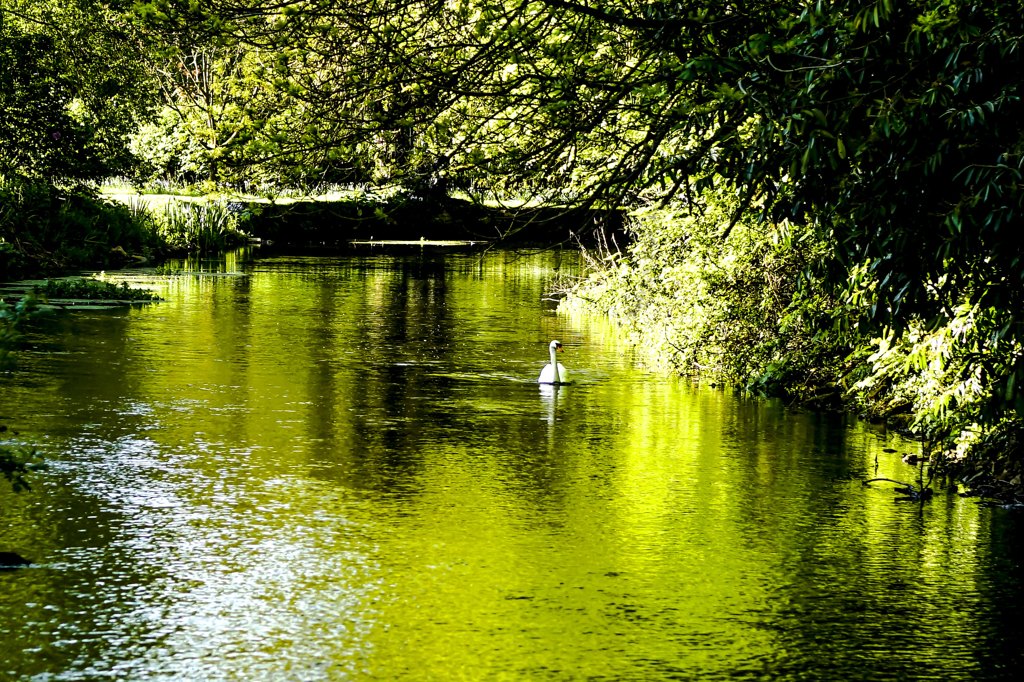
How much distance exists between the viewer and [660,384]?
1716cm

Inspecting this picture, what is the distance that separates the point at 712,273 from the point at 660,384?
1965mm


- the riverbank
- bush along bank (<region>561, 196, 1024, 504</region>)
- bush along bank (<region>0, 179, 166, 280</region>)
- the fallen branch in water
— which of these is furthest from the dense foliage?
bush along bank (<region>0, 179, 166, 280</region>)

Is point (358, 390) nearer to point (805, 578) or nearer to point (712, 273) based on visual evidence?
point (712, 273)

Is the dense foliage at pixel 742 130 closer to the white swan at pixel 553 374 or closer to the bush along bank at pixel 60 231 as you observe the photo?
the white swan at pixel 553 374

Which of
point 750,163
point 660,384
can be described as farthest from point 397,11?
point 660,384

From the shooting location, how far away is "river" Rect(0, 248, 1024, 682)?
6977mm

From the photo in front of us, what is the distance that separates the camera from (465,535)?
9.26 metres

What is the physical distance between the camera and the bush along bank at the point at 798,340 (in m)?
10.4

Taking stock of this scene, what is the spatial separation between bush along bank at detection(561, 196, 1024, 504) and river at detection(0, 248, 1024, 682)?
55cm

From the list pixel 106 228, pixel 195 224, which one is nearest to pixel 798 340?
pixel 106 228

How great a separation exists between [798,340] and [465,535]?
776cm

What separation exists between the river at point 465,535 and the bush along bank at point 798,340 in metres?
0.55

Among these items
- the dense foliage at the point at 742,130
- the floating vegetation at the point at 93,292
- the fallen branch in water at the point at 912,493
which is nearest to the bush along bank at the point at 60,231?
the floating vegetation at the point at 93,292

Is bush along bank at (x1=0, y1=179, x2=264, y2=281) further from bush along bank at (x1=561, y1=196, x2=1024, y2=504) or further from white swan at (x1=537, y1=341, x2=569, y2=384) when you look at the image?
white swan at (x1=537, y1=341, x2=569, y2=384)
